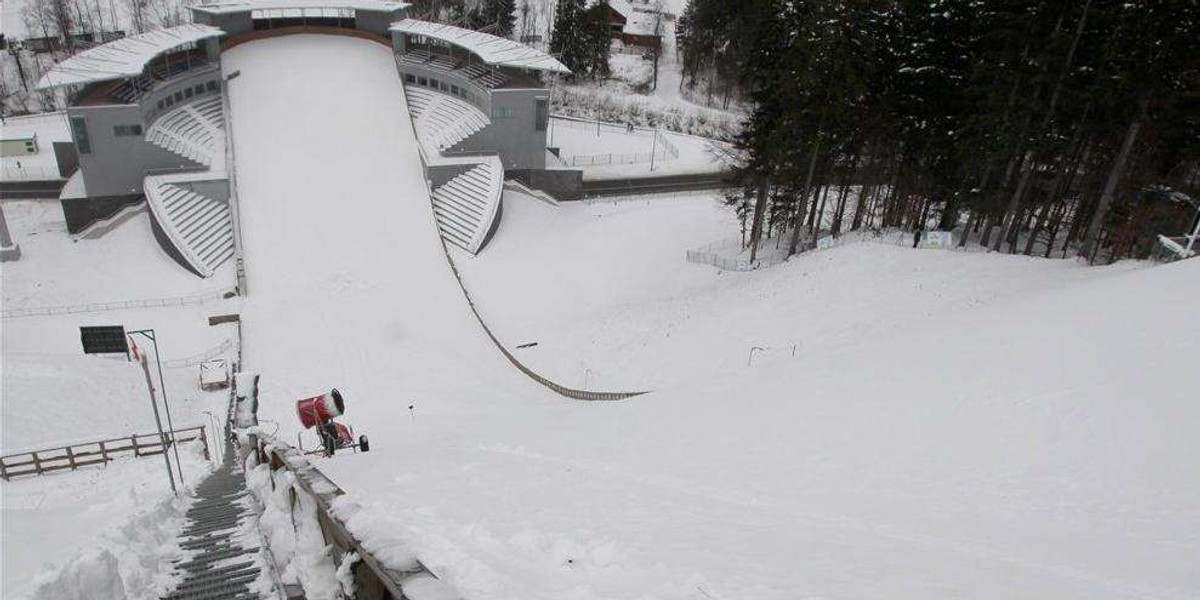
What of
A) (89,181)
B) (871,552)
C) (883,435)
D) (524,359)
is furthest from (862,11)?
(89,181)

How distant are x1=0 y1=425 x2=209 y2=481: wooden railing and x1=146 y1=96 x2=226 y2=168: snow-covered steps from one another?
19975mm

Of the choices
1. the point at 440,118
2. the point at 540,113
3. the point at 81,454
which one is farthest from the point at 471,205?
the point at 81,454

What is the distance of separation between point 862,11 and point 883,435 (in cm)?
1835

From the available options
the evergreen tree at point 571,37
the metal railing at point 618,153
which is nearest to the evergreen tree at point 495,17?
the evergreen tree at point 571,37

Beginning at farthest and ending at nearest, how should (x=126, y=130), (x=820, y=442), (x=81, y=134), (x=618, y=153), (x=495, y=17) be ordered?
(x=495, y=17) → (x=618, y=153) → (x=126, y=130) → (x=81, y=134) → (x=820, y=442)

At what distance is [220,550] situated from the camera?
6.73 metres

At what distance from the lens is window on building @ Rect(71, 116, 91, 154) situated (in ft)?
102

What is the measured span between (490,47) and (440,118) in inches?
200

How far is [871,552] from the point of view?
21.2 feet

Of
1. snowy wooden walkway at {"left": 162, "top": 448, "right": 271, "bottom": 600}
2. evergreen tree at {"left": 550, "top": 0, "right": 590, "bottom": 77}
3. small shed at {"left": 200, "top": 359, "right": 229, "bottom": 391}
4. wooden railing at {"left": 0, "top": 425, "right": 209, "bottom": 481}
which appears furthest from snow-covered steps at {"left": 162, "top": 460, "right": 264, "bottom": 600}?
evergreen tree at {"left": 550, "top": 0, "right": 590, "bottom": 77}

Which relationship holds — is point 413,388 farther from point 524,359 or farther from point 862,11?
point 862,11

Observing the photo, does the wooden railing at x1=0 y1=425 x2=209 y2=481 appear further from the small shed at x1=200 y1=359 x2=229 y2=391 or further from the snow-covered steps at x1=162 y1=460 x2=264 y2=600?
the snow-covered steps at x1=162 y1=460 x2=264 y2=600

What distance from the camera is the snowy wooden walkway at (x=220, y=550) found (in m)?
5.70

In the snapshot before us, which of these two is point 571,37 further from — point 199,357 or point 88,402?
point 88,402
